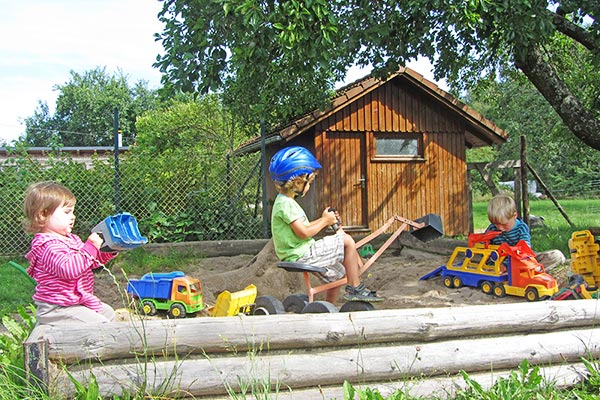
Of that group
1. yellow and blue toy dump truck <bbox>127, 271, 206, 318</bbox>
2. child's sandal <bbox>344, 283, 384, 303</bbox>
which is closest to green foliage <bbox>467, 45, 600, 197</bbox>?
yellow and blue toy dump truck <bbox>127, 271, 206, 318</bbox>

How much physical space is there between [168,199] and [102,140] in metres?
52.0

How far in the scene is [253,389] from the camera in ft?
8.11

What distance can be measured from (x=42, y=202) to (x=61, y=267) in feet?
1.26

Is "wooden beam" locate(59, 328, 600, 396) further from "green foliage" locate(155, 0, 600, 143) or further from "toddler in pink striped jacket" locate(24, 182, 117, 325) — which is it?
"green foliage" locate(155, 0, 600, 143)

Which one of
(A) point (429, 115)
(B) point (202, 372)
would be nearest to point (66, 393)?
(B) point (202, 372)

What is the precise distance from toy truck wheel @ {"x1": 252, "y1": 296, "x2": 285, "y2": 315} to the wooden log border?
1173mm

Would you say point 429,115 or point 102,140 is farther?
point 102,140

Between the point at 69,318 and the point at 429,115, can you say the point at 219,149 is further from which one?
the point at 69,318

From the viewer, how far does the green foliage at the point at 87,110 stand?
56.7 meters

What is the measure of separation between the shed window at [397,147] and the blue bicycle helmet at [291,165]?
8298mm

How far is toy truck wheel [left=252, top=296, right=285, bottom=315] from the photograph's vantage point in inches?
153

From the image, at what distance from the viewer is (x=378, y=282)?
614 centimetres

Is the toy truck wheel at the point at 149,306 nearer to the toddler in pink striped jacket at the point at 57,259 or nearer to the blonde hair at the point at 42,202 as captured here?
the toddler in pink striped jacket at the point at 57,259

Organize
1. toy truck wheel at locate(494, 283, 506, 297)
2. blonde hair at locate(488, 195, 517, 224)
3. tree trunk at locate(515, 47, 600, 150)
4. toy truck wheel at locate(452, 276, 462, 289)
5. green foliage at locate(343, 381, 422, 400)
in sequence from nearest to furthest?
green foliage at locate(343, 381, 422, 400) → blonde hair at locate(488, 195, 517, 224) → toy truck wheel at locate(494, 283, 506, 297) → toy truck wheel at locate(452, 276, 462, 289) → tree trunk at locate(515, 47, 600, 150)
